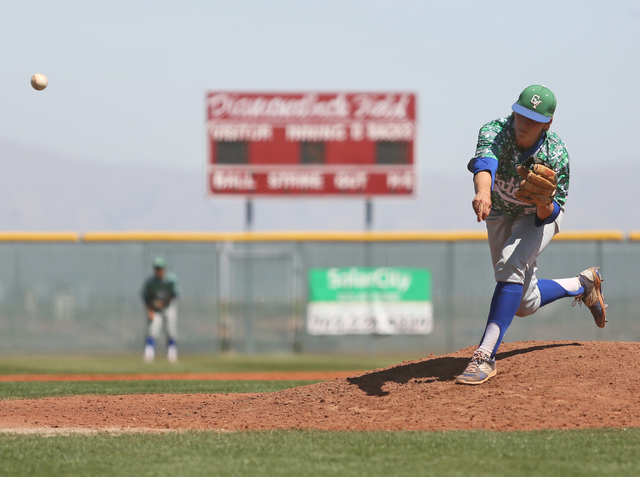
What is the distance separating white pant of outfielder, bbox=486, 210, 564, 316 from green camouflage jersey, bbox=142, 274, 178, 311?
9.17 metres

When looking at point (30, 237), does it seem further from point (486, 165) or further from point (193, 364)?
point (486, 165)

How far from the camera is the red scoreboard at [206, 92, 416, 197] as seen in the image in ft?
59.4

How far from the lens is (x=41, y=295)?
16688 mm

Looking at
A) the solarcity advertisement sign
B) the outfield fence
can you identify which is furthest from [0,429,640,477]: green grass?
the outfield fence

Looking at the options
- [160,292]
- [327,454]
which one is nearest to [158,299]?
[160,292]

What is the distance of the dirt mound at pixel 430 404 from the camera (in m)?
4.84

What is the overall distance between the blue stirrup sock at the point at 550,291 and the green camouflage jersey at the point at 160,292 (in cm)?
904

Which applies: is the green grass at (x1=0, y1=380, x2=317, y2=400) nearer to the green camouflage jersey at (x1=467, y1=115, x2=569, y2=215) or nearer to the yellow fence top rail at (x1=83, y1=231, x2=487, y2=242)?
the green camouflage jersey at (x1=467, y1=115, x2=569, y2=215)

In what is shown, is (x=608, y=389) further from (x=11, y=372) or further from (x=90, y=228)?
(x=90, y=228)

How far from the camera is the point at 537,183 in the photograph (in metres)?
4.95

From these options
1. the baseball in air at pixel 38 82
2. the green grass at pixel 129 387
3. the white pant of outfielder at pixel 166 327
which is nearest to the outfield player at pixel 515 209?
the green grass at pixel 129 387

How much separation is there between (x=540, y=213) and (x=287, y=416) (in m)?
2.01

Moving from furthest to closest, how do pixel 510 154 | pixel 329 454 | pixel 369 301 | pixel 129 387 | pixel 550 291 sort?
1. pixel 369 301
2. pixel 129 387
3. pixel 550 291
4. pixel 510 154
5. pixel 329 454

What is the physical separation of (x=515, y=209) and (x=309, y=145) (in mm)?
12974
